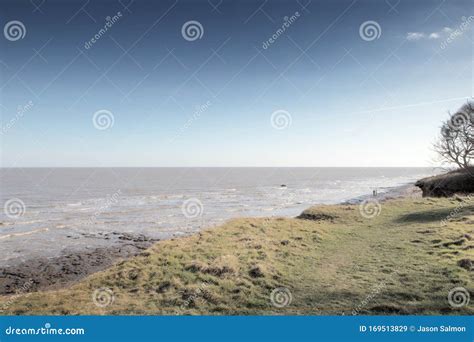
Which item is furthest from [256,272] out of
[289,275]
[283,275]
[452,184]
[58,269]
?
[452,184]

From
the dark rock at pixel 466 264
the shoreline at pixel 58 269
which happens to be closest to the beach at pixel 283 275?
the dark rock at pixel 466 264

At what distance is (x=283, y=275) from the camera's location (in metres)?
14.6

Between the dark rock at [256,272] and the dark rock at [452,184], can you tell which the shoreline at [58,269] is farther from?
the dark rock at [452,184]

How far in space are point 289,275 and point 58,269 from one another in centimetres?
1788

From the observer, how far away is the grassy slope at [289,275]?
11.4 meters

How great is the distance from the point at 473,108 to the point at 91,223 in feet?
149

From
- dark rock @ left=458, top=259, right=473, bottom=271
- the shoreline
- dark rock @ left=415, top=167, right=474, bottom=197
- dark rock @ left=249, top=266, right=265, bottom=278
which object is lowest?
dark rock @ left=458, top=259, right=473, bottom=271

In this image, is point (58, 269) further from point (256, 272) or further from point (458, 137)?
point (458, 137)

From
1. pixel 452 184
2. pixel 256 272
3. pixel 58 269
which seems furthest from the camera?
pixel 452 184

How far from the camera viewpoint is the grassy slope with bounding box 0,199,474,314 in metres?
11.4

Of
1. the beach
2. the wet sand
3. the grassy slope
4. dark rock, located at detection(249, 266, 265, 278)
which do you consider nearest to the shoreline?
the wet sand

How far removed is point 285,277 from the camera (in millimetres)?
A: 14320

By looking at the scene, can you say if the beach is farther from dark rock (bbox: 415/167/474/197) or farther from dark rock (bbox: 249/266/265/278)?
dark rock (bbox: 415/167/474/197)

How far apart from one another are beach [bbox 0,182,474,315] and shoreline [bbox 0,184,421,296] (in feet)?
0.83
